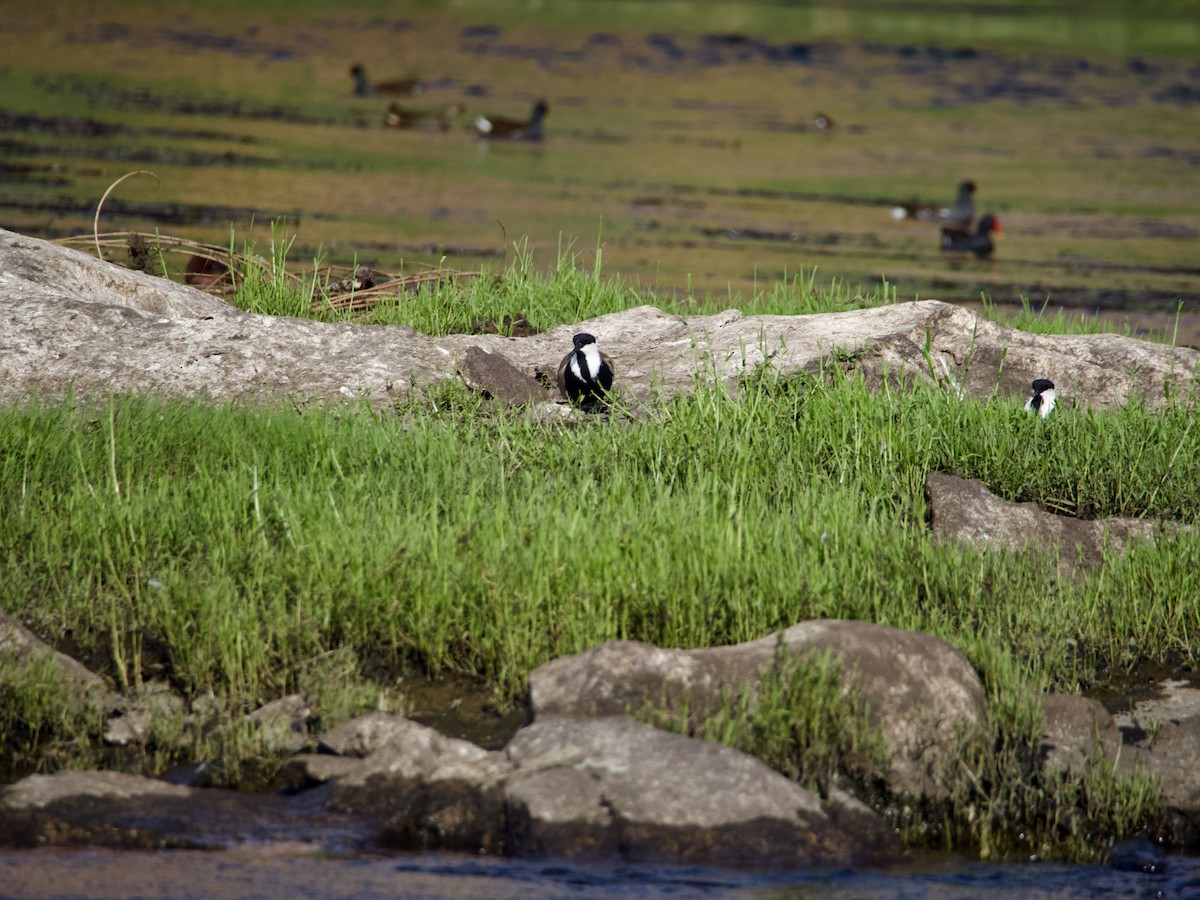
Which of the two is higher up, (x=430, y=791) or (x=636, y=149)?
(x=636, y=149)

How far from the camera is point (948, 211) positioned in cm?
1833

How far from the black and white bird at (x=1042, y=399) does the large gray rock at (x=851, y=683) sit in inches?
86.4

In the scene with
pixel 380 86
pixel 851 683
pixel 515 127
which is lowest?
pixel 851 683

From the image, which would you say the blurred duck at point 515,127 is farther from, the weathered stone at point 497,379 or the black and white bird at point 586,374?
the black and white bird at point 586,374

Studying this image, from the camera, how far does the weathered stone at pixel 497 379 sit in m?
6.53

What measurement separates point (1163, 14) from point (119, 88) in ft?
103

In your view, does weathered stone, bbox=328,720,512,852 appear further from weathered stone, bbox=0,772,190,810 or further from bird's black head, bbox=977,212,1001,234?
bird's black head, bbox=977,212,1001,234

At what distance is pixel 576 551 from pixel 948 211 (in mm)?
14645

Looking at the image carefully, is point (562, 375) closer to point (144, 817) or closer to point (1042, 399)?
point (1042, 399)

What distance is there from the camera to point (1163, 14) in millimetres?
42469

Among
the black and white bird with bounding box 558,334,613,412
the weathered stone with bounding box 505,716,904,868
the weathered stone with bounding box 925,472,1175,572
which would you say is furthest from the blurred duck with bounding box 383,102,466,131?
the weathered stone with bounding box 505,716,904,868

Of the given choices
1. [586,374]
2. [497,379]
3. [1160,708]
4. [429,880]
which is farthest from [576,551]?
[1160,708]

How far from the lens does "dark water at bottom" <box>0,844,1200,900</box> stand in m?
3.63

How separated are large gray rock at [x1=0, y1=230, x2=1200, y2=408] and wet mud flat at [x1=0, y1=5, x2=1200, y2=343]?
95 centimetres
